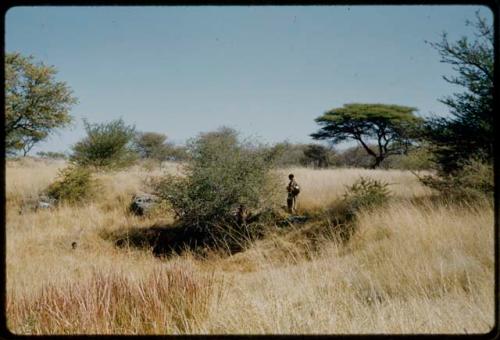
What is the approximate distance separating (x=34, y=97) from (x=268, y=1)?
13574mm

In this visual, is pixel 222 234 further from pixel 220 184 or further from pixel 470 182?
pixel 470 182

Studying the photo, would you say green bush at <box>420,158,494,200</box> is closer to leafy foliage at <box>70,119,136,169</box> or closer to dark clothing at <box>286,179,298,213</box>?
dark clothing at <box>286,179,298,213</box>

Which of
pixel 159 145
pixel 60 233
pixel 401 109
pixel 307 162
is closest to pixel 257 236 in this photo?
pixel 60 233

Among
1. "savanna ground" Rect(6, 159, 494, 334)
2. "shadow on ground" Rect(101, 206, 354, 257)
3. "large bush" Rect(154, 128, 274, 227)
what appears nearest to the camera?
"savanna ground" Rect(6, 159, 494, 334)

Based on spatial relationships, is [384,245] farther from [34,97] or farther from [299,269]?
[34,97]

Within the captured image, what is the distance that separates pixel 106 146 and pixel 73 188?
6.71 m

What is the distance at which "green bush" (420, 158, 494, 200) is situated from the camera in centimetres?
646

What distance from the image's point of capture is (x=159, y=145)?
35.2 metres

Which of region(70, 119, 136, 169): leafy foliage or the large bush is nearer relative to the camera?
the large bush

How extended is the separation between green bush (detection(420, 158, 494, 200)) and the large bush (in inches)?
145

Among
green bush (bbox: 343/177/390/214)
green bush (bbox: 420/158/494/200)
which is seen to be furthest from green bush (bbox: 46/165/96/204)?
green bush (bbox: 420/158/494/200)

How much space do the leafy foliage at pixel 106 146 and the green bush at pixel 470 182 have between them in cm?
1390

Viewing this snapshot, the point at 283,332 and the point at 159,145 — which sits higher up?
the point at 159,145

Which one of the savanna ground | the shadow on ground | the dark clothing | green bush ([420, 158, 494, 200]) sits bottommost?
the shadow on ground
